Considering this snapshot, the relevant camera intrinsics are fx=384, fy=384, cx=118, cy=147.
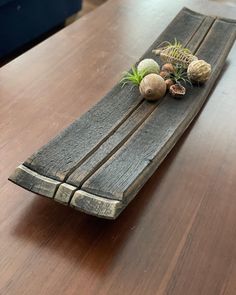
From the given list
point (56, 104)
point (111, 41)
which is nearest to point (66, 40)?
point (111, 41)

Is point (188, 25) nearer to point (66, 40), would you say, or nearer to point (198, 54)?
point (198, 54)

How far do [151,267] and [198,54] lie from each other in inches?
28.3

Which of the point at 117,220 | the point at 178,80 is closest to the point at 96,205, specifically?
the point at 117,220

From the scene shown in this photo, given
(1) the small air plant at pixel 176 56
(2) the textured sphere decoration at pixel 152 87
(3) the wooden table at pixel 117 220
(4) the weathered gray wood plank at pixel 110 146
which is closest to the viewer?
(3) the wooden table at pixel 117 220

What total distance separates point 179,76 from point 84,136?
1.05 feet

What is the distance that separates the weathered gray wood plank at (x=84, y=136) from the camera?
718mm

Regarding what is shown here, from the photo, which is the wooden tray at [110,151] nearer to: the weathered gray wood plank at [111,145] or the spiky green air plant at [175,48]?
the weathered gray wood plank at [111,145]

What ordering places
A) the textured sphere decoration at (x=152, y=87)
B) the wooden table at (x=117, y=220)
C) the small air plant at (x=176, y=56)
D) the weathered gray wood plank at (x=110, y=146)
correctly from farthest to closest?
the small air plant at (x=176, y=56), the textured sphere decoration at (x=152, y=87), the weathered gray wood plank at (x=110, y=146), the wooden table at (x=117, y=220)

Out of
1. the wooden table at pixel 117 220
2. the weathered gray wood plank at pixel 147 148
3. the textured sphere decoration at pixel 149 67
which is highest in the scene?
the textured sphere decoration at pixel 149 67

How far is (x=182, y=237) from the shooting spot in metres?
0.66

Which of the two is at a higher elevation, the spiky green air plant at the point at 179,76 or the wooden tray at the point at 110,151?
the spiky green air plant at the point at 179,76

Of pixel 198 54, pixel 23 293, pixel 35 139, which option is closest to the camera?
pixel 23 293

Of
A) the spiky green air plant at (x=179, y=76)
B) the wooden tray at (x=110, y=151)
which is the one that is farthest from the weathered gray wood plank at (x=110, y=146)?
the spiky green air plant at (x=179, y=76)

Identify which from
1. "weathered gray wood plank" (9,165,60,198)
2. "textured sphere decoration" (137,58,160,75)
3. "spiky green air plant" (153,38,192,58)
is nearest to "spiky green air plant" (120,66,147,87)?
"textured sphere decoration" (137,58,160,75)
